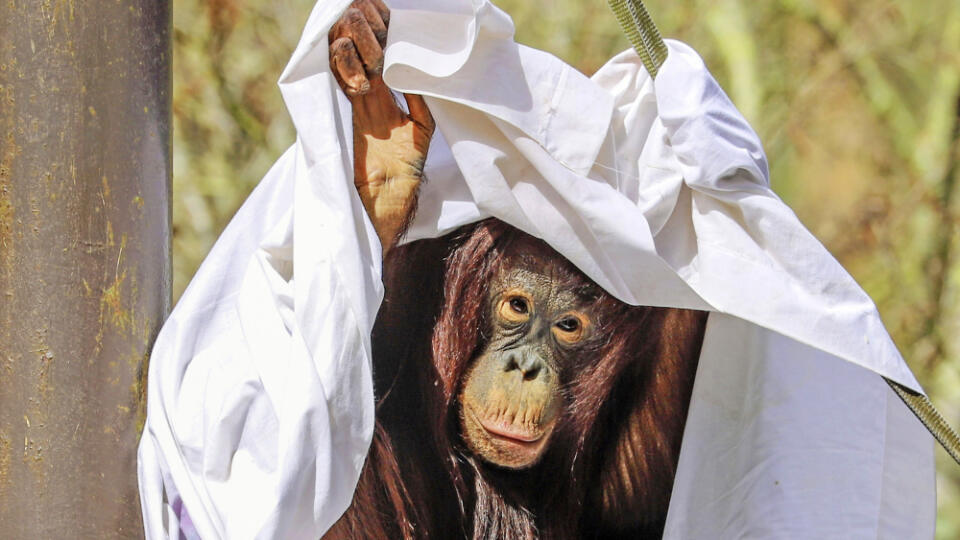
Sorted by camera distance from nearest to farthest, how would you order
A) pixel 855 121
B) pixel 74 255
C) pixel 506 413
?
pixel 74 255
pixel 506 413
pixel 855 121

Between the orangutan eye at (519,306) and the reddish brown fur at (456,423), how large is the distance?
37 mm

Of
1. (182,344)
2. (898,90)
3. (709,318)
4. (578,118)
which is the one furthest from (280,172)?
(898,90)

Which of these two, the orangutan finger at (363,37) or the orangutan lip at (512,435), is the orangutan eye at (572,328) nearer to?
the orangutan lip at (512,435)

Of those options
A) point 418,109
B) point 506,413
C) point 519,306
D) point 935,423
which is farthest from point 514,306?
point 935,423

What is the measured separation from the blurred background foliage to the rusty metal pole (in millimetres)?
2882

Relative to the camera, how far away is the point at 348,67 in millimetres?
1162

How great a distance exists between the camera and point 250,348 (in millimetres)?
1094

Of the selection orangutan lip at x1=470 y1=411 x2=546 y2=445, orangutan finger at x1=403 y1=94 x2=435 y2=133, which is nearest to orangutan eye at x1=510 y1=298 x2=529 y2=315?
orangutan lip at x1=470 y1=411 x2=546 y2=445

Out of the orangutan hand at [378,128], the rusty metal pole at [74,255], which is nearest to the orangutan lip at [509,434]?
the orangutan hand at [378,128]

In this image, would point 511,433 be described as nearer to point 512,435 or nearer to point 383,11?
point 512,435

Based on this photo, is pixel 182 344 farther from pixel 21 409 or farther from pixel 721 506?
pixel 721 506

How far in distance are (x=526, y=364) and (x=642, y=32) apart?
397mm

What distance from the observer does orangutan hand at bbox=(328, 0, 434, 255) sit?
1.17 m

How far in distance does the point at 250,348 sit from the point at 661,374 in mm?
508
